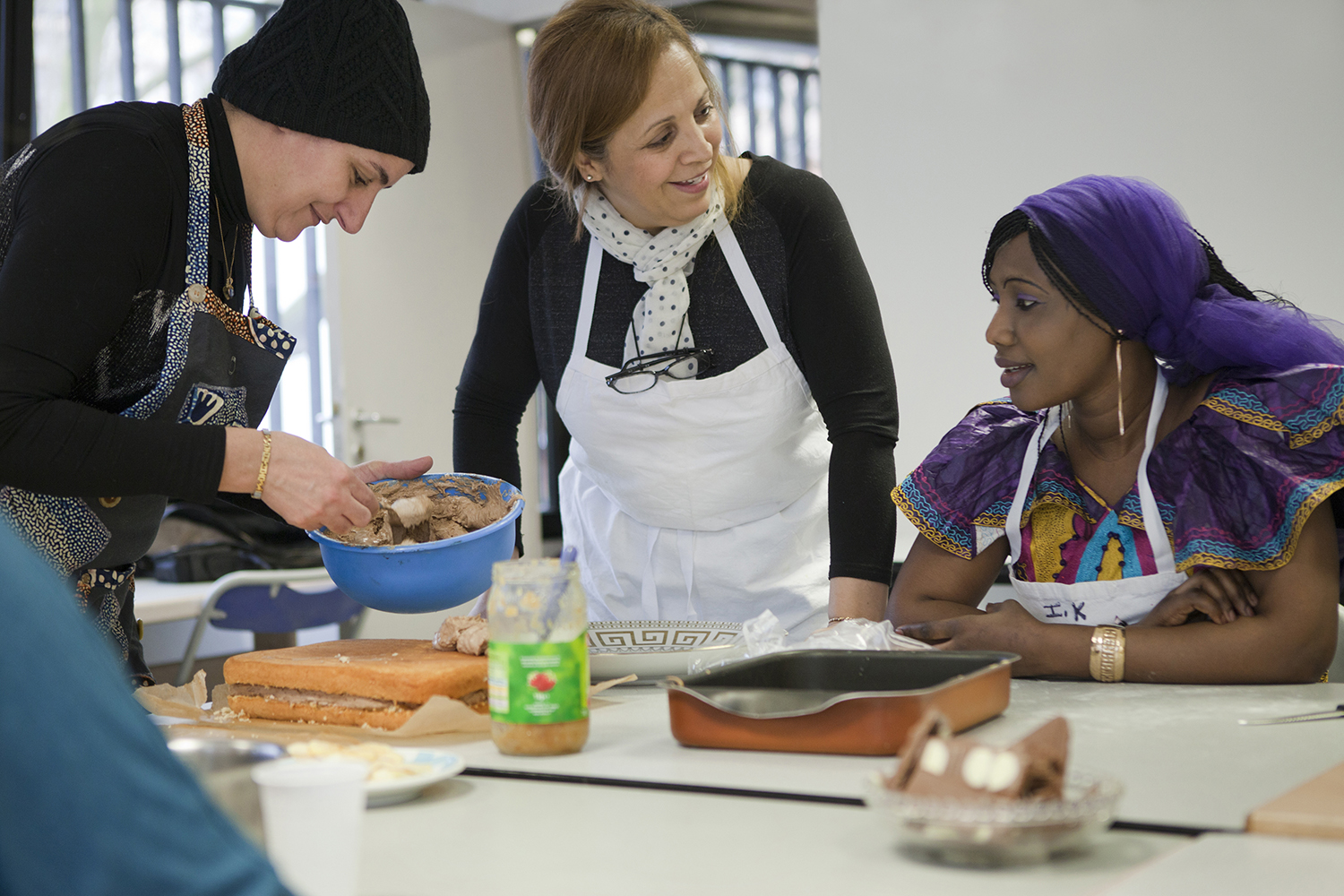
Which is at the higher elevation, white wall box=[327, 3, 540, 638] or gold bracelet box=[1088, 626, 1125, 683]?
white wall box=[327, 3, 540, 638]

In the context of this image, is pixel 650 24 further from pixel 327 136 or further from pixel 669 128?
pixel 327 136

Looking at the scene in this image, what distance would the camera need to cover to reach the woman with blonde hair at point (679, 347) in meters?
1.74

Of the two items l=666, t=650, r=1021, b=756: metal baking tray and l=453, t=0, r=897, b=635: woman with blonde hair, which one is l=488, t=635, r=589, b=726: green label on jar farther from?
l=453, t=0, r=897, b=635: woman with blonde hair

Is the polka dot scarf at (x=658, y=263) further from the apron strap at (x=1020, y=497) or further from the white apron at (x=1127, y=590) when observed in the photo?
the white apron at (x=1127, y=590)

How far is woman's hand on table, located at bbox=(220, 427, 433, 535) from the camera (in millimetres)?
1332

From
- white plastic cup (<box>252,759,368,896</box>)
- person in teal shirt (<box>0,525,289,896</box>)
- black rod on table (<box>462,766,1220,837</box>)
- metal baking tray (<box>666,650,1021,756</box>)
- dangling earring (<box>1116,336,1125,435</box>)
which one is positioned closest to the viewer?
person in teal shirt (<box>0,525,289,896</box>)

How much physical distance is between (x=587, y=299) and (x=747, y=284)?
0.86 feet

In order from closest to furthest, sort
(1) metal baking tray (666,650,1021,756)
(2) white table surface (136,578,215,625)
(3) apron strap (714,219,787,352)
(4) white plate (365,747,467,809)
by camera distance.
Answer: (4) white plate (365,747,467,809)
(1) metal baking tray (666,650,1021,756)
(3) apron strap (714,219,787,352)
(2) white table surface (136,578,215,625)

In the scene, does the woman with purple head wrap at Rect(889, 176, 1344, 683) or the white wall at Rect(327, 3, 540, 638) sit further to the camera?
the white wall at Rect(327, 3, 540, 638)

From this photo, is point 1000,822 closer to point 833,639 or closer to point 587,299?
point 833,639

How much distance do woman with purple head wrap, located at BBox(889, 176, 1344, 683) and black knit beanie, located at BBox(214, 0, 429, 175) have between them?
2.90 ft

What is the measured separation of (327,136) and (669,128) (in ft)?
1.62

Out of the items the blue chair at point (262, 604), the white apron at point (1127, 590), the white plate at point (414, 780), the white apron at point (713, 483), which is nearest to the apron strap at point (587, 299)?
the white apron at point (713, 483)

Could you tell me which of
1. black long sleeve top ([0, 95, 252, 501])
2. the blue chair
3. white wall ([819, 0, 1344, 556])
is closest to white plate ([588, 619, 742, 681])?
black long sleeve top ([0, 95, 252, 501])
